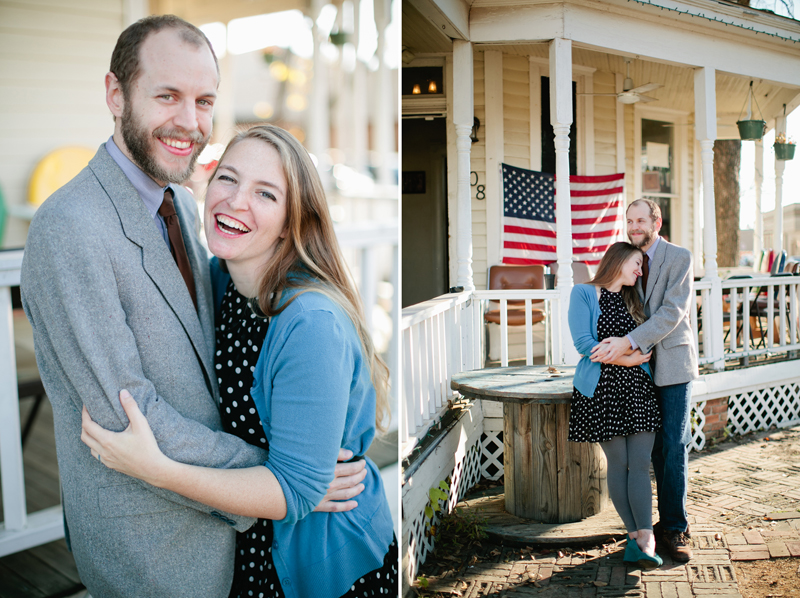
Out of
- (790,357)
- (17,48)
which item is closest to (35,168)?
(17,48)

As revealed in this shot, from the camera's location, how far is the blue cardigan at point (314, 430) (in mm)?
1377

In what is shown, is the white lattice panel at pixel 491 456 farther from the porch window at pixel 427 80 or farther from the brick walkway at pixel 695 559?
the porch window at pixel 427 80

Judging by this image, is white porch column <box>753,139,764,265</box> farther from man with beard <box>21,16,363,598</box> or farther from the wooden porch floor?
the wooden porch floor

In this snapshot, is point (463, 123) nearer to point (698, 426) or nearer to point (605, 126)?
point (698, 426)

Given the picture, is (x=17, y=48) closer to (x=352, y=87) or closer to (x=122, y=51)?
(x=122, y=51)

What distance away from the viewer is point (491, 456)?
4.45 meters

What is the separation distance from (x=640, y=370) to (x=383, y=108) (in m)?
3.94

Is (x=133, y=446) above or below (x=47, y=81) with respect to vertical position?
below

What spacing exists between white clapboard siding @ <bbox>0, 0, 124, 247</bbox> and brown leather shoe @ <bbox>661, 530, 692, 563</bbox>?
3.70 meters

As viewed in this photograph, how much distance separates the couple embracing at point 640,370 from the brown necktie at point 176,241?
200cm

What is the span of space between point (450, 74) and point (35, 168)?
3458mm

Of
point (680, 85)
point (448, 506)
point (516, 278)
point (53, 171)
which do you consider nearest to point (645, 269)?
point (448, 506)

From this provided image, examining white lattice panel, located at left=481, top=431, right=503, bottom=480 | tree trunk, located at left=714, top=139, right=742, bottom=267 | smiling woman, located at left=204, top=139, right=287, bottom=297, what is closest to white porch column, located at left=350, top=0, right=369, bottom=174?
white lattice panel, located at left=481, top=431, right=503, bottom=480

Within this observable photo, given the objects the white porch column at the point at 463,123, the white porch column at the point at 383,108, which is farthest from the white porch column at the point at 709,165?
the white porch column at the point at 383,108
